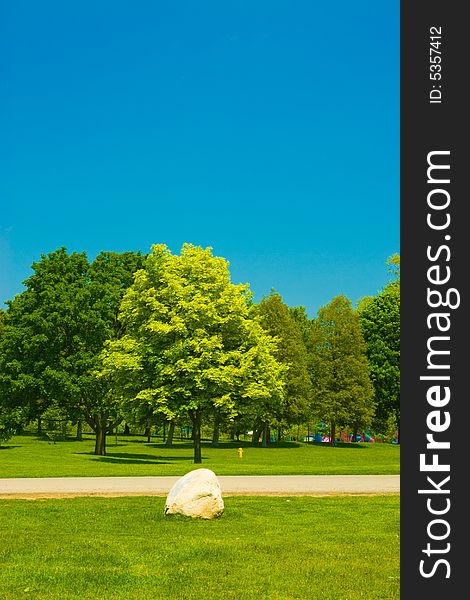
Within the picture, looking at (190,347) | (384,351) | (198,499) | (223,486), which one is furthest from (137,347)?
(384,351)

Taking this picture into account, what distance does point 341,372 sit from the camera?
209ft

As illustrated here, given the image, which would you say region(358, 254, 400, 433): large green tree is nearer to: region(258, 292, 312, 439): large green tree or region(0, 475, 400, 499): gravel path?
region(258, 292, 312, 439): large green tree

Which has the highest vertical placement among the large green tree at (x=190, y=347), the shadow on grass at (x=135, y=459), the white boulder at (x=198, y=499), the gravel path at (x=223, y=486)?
the large green tree at (x=190, y=347)

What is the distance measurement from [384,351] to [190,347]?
39.1 metres

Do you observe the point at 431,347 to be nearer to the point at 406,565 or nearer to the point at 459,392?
the point at 459,392

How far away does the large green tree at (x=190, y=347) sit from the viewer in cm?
3294

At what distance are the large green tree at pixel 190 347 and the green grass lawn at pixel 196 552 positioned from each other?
52.4 ft

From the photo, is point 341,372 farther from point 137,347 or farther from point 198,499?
point 198,499

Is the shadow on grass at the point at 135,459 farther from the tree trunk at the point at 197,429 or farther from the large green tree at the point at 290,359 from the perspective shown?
the large green tree at the point at 290,359

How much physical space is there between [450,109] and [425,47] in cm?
39

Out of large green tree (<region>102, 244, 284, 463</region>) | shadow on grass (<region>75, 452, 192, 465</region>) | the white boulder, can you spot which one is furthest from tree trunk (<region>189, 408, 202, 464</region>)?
the white boulder

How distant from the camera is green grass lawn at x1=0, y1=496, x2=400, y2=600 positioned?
9047 mm

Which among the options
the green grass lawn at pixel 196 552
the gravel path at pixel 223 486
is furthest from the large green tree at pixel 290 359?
the green grass lawn at pixel 196 552

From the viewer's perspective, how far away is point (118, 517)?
573 inches
